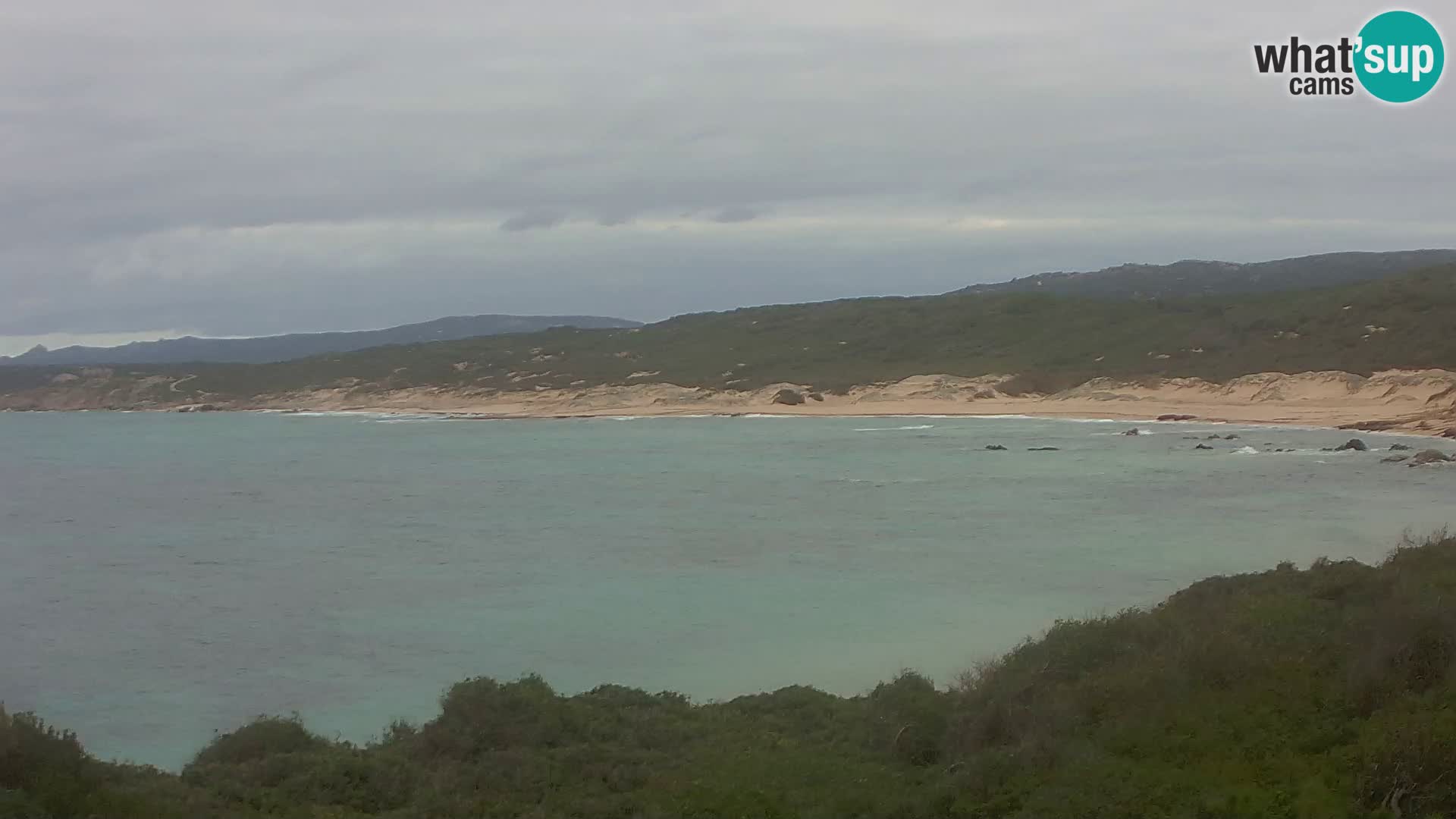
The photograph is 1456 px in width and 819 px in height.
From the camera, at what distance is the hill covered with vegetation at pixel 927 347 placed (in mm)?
58250

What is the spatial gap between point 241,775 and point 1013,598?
1242cm

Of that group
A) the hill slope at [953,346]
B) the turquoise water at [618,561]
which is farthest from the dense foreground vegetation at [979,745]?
the hill slope at [953,346]

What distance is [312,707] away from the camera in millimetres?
14656

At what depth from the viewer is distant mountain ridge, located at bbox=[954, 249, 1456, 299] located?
135500mm

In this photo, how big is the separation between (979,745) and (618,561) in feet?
53.5

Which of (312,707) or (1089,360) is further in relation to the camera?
(1089,360)

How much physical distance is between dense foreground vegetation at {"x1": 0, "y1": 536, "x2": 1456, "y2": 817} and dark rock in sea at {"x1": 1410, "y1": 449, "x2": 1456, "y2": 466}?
2130 centimetres

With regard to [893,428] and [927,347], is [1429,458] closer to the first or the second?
[893,428]

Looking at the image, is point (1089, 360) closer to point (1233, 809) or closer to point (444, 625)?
point (444, 625)

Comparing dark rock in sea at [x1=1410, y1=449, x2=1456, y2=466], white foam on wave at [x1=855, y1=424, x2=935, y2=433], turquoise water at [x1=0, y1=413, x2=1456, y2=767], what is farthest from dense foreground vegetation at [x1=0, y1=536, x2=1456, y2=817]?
white foam on wave at [x1=855, y1=424, x2=935, y2=433]

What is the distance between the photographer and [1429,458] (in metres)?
31.0

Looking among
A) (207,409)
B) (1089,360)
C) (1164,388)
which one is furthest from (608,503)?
(207,409)

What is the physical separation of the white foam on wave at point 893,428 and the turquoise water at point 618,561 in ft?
21.3

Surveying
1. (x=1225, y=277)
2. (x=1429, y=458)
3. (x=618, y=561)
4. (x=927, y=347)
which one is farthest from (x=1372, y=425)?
(x=1225, y=277)
